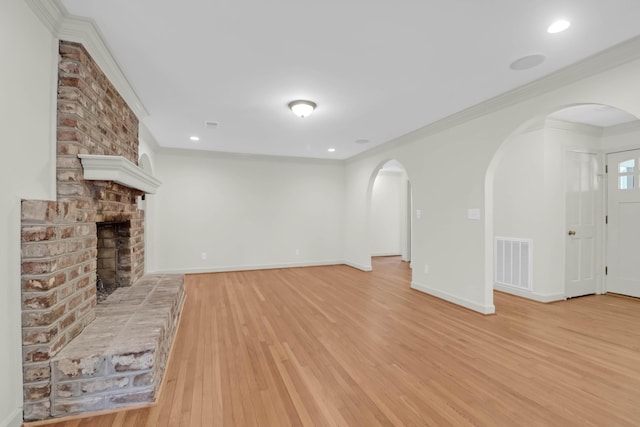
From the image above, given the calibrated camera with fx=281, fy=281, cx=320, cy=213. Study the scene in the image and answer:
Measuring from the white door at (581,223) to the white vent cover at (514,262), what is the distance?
0.56 m

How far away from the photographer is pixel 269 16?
6.30ft

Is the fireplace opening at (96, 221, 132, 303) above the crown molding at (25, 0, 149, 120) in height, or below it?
below

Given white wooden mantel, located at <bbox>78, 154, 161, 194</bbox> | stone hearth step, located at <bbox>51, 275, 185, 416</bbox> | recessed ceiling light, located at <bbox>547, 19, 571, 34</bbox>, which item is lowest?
stone hearth step, located at <bbox>51, 275, 185, 416</bbox>

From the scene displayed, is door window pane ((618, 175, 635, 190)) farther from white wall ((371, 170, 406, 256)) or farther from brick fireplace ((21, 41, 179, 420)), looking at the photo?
brick fireplace ((21, 41, 179, 420))

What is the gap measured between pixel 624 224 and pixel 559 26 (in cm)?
396

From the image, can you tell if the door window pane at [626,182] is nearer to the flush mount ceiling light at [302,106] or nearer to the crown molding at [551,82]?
the crown molding at [551,82]

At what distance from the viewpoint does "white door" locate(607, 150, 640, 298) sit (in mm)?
4133

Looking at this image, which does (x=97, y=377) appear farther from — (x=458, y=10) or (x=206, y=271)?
(x=206, y=271)

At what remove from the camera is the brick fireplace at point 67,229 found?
1648 mm

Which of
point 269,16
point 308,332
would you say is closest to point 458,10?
point 269,16

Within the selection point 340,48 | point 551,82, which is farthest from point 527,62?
point 340,48

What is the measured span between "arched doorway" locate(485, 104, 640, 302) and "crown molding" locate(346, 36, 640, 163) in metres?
0.99

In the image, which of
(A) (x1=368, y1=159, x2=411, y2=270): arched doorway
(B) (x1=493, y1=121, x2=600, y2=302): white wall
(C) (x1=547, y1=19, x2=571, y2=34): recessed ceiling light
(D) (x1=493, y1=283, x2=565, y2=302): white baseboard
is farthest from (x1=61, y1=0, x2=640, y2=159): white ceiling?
(A) (x1=368, y1=159, x2=411, y2=270): arched doorway

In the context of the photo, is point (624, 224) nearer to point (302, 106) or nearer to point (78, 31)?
point (302, 106)
